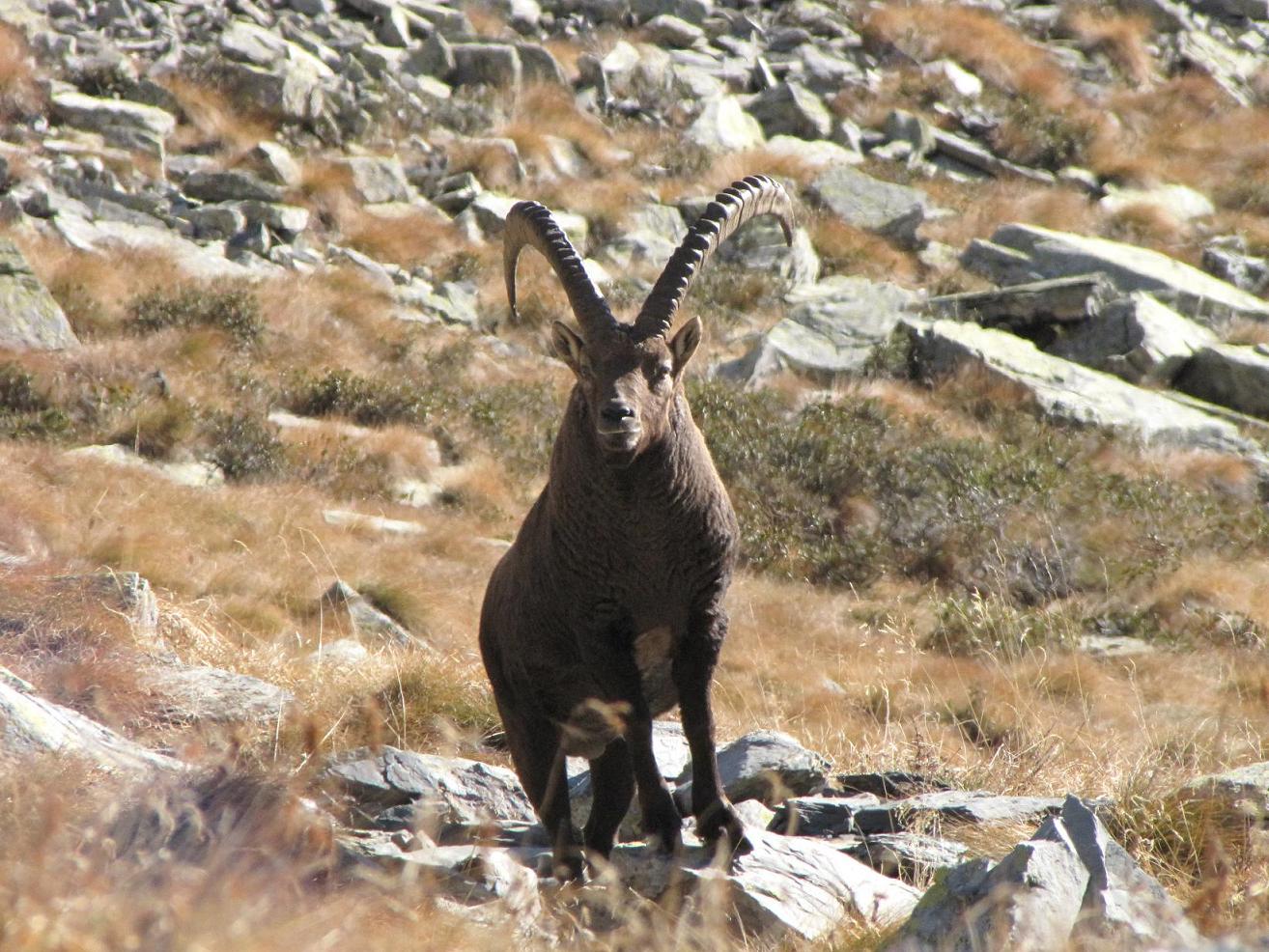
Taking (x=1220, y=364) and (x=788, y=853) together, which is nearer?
(x=788, y=853)

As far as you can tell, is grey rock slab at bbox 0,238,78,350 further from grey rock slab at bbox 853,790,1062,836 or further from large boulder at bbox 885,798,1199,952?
large boulder at bbox 885,798,1199,952

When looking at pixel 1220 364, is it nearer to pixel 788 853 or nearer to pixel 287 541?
pixel 287 541

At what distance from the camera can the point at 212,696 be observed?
7090mm

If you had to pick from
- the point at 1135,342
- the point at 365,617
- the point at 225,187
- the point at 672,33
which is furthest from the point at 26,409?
the point at 672,33

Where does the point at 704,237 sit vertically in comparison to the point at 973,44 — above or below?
above

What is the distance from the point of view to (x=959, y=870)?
4.50 metres

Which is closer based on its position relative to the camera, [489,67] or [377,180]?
[377,180]

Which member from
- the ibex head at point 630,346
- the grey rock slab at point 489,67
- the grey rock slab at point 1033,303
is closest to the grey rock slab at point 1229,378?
the grey rock slab at point 1033,303

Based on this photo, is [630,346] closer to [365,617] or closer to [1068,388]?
[365,617]

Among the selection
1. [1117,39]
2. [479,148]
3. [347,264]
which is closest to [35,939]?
[347,264]

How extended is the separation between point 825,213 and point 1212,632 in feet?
44.9

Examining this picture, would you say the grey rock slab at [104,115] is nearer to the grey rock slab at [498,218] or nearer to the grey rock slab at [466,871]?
the grey rock slab at [498,218]

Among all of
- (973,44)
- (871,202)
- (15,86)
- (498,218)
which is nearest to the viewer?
(15,86)

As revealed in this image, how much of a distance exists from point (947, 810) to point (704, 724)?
143 centimetres
